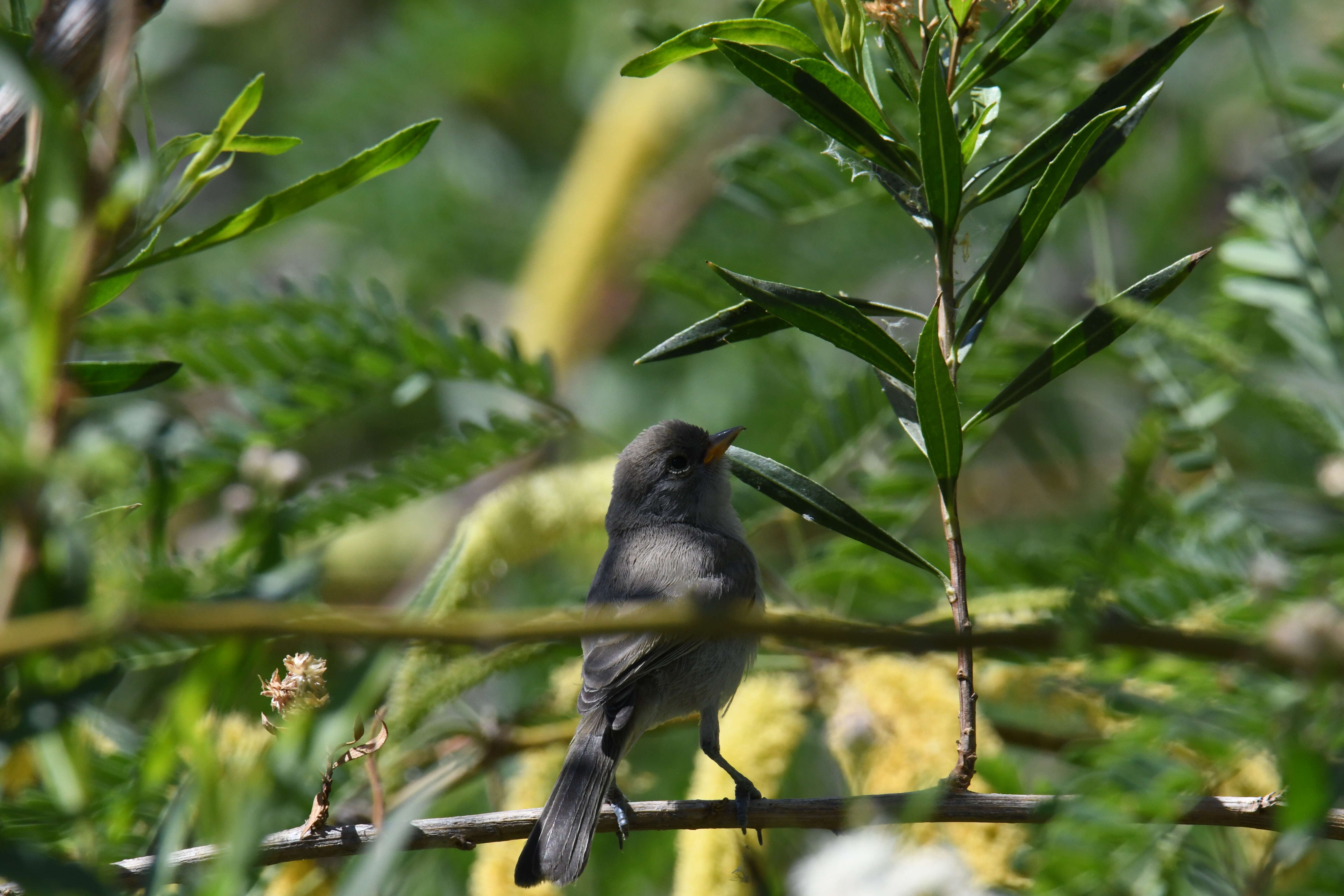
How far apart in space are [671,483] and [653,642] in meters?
0.84

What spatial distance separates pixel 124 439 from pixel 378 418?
143 inches

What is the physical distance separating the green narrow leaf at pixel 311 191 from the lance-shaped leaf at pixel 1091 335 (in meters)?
0.70

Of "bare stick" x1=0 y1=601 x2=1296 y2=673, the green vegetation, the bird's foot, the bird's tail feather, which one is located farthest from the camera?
the bird's tail feather

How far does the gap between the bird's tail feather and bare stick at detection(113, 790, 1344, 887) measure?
98 mm

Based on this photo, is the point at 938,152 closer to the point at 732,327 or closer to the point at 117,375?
the point at 732,327

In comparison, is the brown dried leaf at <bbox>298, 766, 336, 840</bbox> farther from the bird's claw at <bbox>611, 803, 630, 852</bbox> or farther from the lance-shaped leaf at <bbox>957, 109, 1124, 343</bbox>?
the lance-shaped leaf at <bbox>957, 109, 1124, 343</bbox>

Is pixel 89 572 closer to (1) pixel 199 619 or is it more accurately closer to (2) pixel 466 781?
(1) pixel 199 619

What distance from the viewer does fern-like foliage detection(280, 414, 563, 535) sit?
2420mm

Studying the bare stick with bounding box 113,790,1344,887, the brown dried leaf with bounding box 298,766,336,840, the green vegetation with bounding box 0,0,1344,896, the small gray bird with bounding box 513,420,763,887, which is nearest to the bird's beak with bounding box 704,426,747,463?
the small gray bird with bounding box 513,420,763,887

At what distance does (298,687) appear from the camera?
125 centimetres

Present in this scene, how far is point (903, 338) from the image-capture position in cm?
194

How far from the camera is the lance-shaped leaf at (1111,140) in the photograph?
4.17ft

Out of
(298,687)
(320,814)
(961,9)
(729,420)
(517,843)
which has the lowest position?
(517,843)

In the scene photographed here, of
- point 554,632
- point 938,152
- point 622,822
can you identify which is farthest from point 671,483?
point 554,632
